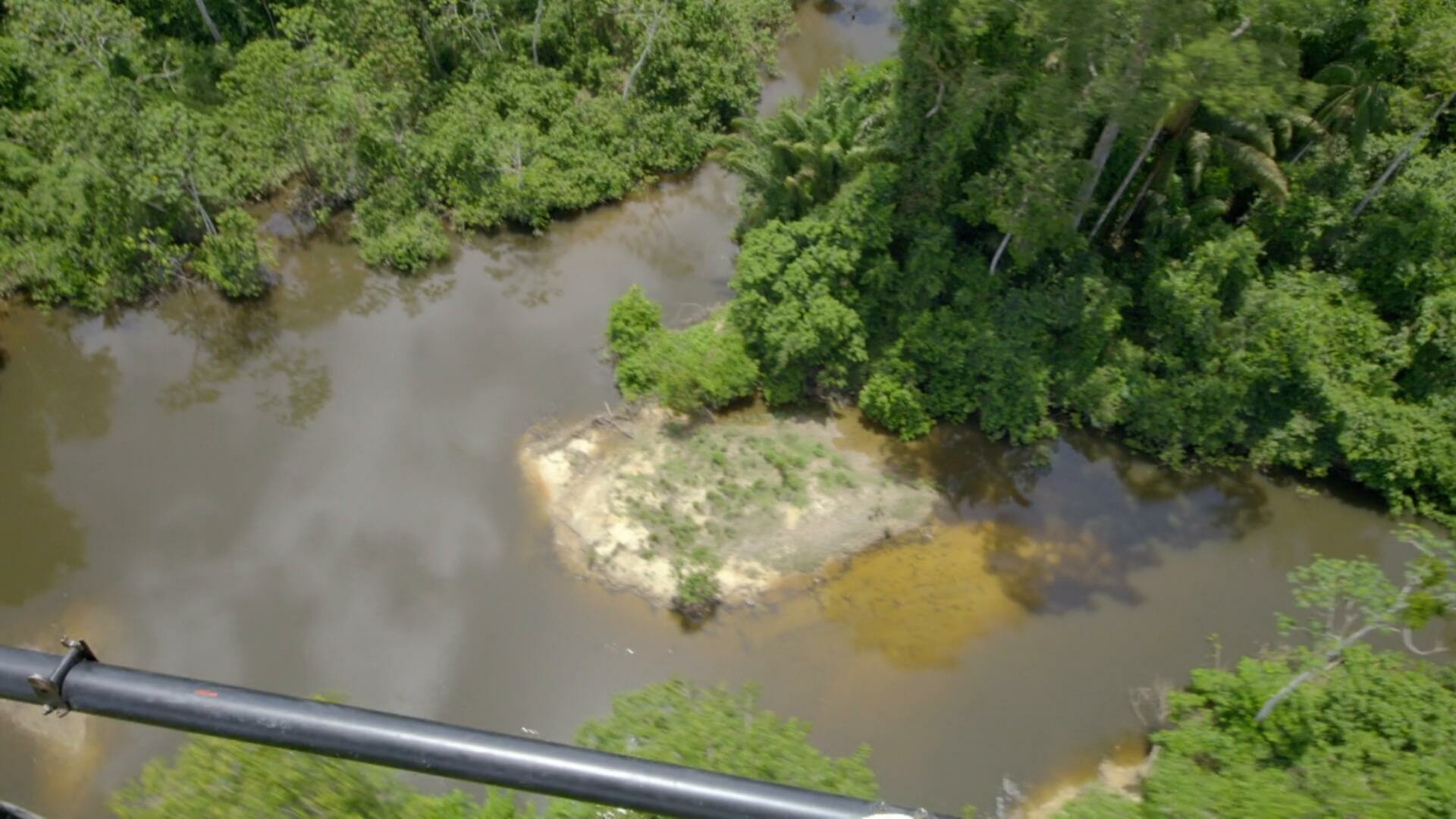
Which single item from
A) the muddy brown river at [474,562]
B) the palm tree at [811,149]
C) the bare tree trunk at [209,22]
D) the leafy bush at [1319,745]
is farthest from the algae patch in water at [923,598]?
the bare tree trunk at [209,22]

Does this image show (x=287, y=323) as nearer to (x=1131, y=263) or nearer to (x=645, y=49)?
(x=645, y=49)

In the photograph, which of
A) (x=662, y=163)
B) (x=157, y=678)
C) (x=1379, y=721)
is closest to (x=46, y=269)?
(x=662, y=163)

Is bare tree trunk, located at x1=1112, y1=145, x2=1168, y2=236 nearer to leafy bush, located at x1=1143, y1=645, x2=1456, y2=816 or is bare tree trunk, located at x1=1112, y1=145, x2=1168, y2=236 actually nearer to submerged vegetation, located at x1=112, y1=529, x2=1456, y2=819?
submerged vegetation, located at x1=112, y1=529, x2=1456, y2=819

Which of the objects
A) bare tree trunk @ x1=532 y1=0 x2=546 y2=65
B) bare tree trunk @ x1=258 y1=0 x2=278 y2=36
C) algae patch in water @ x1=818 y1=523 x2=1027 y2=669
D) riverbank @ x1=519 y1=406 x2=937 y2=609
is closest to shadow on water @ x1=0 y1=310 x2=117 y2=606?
riverbank @ x1=519 y1=406 x2=937 y2=609

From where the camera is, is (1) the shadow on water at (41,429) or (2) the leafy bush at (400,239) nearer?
(1) the shadow on water at (41,429)

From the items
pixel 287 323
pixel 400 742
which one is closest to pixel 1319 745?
pixel 400 742

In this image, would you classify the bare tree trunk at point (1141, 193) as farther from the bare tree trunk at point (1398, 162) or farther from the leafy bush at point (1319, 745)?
the leafy bush at point (1319, 745)
